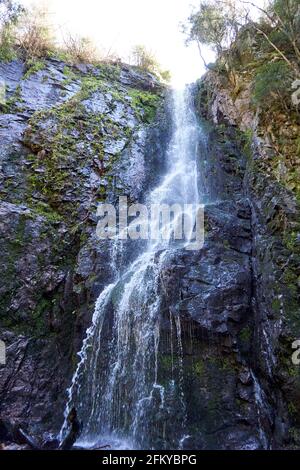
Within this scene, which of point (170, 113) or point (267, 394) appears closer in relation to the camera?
point (267, 394)

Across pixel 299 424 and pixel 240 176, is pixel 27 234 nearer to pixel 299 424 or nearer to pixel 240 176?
pixel 240 176

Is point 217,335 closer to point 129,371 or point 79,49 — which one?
point 129,371

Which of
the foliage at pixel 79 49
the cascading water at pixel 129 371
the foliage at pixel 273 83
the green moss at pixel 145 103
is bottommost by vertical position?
the cascading water at pixel 129 371

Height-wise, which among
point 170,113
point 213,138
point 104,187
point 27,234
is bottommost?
point 27,234

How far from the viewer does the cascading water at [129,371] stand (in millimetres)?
6414

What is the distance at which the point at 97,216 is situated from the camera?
10617 millimetres

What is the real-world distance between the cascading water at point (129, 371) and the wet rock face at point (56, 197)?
694 mm

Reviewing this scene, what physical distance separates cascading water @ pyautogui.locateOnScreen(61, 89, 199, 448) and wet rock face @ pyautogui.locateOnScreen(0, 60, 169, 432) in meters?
0.69

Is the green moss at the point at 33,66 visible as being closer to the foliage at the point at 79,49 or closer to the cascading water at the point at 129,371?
the foliage at the point at 79,49

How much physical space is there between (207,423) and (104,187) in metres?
7.64

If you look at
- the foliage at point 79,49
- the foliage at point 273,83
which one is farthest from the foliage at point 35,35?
the foliage at point 273,83

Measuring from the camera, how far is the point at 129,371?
7.12 meters

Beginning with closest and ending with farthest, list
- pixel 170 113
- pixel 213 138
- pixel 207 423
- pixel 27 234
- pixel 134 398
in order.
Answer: pixel 207 423, pixel 134 398, pixel 27 234, pixel 213 138, pixel 170 113

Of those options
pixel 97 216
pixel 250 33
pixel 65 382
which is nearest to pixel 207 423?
pixel 65 382
